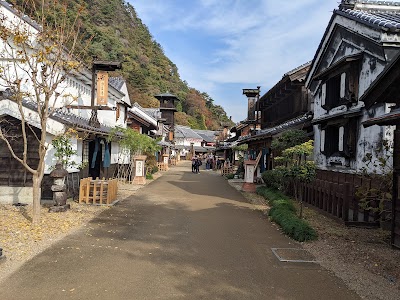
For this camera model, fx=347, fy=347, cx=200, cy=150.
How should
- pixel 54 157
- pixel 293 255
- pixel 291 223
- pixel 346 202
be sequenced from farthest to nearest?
pixel 54 157, pixel 346 202, pixel 291 223, pixel 293 255

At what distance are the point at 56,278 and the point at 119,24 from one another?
3055 inches

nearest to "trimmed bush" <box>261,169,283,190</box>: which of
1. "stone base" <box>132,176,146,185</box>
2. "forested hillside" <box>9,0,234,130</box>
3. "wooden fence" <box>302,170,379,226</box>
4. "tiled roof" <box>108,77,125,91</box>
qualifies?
"wooden fence" <box>302,170,379,226</box>

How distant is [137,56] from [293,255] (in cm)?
7068

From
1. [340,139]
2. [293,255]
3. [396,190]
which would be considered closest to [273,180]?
[340,139]

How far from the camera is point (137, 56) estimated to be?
7262 centimetres

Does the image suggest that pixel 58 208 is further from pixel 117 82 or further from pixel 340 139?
pixel 117 82

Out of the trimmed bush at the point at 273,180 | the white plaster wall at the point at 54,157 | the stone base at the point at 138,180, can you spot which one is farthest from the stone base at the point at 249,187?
the white plaster wall at the point at 54,157

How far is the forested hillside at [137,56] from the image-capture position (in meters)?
64.5

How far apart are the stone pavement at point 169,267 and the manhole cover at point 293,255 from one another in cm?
18

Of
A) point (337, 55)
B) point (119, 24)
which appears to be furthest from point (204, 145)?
point (337, 55)

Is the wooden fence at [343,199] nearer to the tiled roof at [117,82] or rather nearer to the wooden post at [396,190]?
the wooden post at [396,190]

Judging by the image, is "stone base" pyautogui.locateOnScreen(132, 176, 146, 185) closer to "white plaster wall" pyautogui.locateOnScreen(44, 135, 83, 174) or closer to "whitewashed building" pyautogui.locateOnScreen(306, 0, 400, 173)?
"white plaster wall" pyautogui.locateOnScreen(44, 135, 83, 174)

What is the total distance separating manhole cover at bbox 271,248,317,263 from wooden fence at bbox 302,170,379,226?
2.96 m

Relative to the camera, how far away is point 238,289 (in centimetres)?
511
